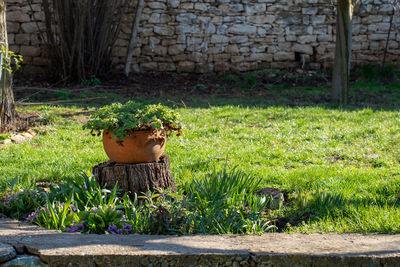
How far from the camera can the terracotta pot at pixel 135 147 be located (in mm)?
3629

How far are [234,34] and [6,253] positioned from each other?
30.3 ft

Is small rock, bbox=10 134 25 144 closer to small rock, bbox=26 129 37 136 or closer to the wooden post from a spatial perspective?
small rock, bbox=26 129 37 136

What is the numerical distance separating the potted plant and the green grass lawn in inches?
17.8

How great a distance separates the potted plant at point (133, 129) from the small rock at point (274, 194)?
2.86 feet

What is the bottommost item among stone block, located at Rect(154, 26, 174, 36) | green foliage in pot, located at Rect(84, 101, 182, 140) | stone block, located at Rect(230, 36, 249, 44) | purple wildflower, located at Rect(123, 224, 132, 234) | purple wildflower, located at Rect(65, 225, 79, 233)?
purple wildflower, located at Rect(123, 224, 132, 234)

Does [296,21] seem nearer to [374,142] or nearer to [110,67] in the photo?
[110,67]

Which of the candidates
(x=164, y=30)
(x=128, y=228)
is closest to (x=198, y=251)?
(x=128, y=228)

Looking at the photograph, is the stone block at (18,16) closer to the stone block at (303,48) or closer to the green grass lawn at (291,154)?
the green grass lawn at (291,154)

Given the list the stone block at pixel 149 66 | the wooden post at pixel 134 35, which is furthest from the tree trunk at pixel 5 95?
the stone block at pixel 149 66

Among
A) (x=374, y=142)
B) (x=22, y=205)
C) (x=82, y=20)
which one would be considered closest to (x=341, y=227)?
(x=22, y=205)

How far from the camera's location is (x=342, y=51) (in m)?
8.41

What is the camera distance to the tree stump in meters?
3.61

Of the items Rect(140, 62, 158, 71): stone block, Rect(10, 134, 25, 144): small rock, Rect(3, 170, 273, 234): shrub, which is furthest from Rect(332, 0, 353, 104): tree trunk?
Rect(3, 170, 273, 234): shrub

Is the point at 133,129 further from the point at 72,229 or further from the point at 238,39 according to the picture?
the point at 238,39
